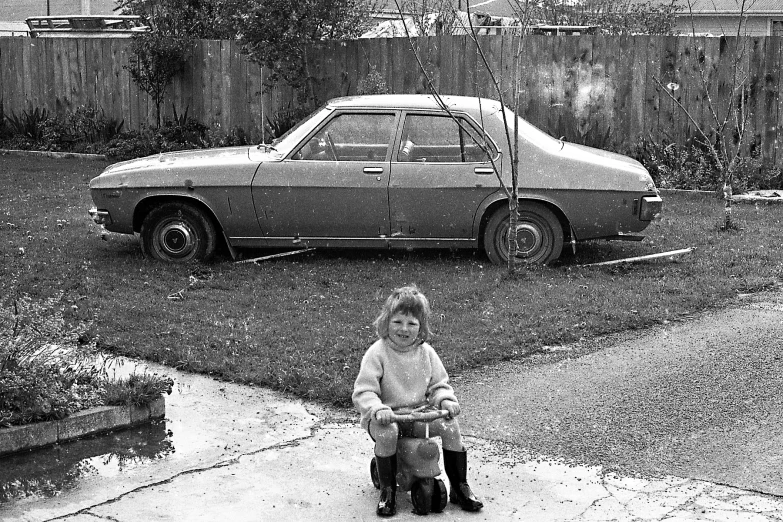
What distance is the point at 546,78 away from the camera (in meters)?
16.1

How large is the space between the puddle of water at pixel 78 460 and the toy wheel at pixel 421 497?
1.49 metres

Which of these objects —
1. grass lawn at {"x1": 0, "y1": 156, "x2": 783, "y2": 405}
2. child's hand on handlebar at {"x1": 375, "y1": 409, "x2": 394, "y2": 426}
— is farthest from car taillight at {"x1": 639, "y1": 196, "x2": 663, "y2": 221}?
child's hand on handlebar at {"x1": 375, "y1": 409, "x2": 394, "y2": 426}

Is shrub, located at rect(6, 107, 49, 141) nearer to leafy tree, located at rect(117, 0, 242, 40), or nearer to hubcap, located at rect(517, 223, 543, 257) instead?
leafy tree, located at rect(117, 0, 242, 40)

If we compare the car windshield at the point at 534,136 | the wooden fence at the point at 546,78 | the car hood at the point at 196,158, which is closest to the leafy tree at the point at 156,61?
the wooden fence at the point at 546,78

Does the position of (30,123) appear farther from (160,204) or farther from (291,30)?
(160,204)

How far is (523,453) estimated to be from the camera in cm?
579

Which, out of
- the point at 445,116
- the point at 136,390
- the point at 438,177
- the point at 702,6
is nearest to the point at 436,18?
the point at 445,116

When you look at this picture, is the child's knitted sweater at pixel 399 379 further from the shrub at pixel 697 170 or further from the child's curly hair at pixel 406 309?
the shrub at pixel 697 170

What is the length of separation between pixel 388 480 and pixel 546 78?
38.8 ft

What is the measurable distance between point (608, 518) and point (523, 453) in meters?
0.91

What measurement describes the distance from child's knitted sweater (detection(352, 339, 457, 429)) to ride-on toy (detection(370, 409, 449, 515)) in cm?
11

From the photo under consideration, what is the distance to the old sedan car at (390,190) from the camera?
32.4ft

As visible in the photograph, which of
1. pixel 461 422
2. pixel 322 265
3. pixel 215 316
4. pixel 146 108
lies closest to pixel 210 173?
pixel 322 265

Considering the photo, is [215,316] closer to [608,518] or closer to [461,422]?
[461,422]
